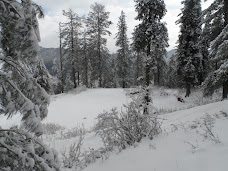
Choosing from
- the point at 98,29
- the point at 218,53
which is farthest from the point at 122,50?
the point at 218,53

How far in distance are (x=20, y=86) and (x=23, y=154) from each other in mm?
934

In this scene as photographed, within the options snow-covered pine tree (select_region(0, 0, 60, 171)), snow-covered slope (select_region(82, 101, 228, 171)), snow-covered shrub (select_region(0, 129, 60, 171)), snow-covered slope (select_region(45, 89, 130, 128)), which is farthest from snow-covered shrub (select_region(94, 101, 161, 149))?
snow-covered slope (select_region(45, 89, 130, 128))

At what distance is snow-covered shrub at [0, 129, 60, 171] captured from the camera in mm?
3020

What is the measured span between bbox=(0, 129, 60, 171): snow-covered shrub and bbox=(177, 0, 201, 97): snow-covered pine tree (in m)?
23.7

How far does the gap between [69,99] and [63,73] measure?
12.9m

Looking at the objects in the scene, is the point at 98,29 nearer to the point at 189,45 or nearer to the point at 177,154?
the point at 189,45

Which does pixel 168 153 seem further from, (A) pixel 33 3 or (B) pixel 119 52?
(B) pixel 119 52

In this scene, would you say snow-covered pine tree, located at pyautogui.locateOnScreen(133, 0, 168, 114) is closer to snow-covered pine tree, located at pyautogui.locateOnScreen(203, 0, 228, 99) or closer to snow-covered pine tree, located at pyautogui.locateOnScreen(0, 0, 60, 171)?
Answer: snow-covered pine tree, located at pyautogui.locateOnScreen(203, 0, 228, 99)

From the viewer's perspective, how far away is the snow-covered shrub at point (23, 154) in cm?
302

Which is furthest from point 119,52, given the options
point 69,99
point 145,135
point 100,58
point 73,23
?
point 145,135

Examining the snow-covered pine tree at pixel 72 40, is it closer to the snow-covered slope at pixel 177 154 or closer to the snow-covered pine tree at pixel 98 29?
the snow-covered pine tree at pixel 98 29

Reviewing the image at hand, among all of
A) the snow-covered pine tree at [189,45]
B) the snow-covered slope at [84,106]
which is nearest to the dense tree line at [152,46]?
the snow-covered pine tree at [189,45]

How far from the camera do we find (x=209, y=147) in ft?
15.3

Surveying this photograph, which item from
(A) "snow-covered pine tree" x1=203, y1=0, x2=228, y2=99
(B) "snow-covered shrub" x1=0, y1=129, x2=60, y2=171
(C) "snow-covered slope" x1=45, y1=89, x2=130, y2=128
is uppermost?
(A) "snow-covered pine tree" x1=203, y1=0, x2=228, y2=99
